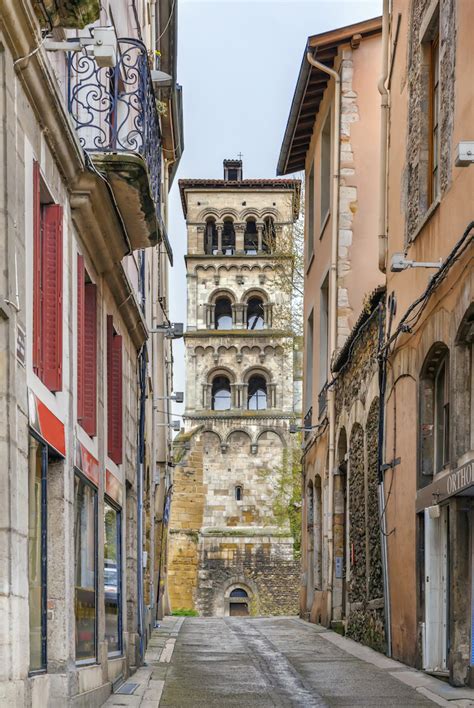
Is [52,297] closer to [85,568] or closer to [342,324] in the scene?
[85,568]

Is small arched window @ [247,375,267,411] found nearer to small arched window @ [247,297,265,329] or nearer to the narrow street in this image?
small arched window @ [247,297,265,329]

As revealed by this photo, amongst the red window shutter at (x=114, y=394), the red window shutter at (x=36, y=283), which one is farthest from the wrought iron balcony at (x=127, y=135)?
the red window shutter at (x=36, y=283)

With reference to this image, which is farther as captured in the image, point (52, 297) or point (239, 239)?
point (239, 239)

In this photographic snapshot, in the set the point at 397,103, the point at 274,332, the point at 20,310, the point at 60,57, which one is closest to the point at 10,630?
the point at 20,310

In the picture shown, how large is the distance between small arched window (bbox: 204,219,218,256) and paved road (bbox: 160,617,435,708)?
4793 cm

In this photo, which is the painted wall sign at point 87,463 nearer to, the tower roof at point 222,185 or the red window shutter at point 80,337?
the red window shutter at point 80,337

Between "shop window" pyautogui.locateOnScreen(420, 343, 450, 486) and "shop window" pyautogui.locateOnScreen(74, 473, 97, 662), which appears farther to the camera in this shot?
"shop window" pyautogui.locateOnScreen(420, 343, 450, 486)

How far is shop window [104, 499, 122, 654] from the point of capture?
12.5 metres

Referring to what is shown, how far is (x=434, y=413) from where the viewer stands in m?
13.8

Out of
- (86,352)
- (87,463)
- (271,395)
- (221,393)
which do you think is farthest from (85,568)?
(221,393)

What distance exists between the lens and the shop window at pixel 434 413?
44.0 ft

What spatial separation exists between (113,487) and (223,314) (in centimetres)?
5326

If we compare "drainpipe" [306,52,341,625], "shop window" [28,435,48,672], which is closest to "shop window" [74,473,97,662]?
"shop window" [28,435,48,672]

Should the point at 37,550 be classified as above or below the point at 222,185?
below
